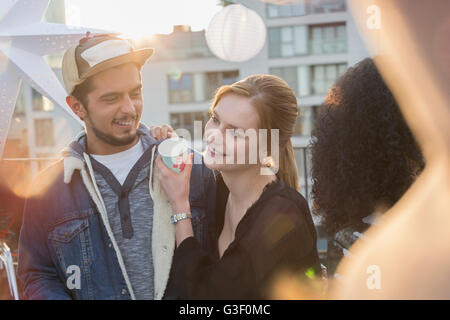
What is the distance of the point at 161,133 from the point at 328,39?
62.6 feet

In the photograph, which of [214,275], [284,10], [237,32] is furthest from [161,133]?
[284,10]

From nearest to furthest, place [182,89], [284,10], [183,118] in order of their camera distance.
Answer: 1. [284,10]
2. [182,89]
3. [183,118]

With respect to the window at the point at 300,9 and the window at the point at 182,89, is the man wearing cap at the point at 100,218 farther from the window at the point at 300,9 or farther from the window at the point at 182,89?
the window at the point at 182,89

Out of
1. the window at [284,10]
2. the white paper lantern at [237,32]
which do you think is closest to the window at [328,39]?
the window at [284,10]

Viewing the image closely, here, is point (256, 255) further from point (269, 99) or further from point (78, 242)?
point (78, 242)

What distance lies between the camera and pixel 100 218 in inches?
60.5

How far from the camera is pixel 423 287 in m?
1.40

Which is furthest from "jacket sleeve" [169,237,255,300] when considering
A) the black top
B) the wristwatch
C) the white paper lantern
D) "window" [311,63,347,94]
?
"window" [311,63,347,94]

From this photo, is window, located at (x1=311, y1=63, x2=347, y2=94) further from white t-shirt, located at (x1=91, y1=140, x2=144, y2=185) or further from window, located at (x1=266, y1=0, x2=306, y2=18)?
white t-shirt, located at (x1=91, y1=140, x2=144, y2=185)

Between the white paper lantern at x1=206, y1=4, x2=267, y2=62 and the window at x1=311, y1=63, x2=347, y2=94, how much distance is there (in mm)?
15976

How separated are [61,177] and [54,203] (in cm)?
9
